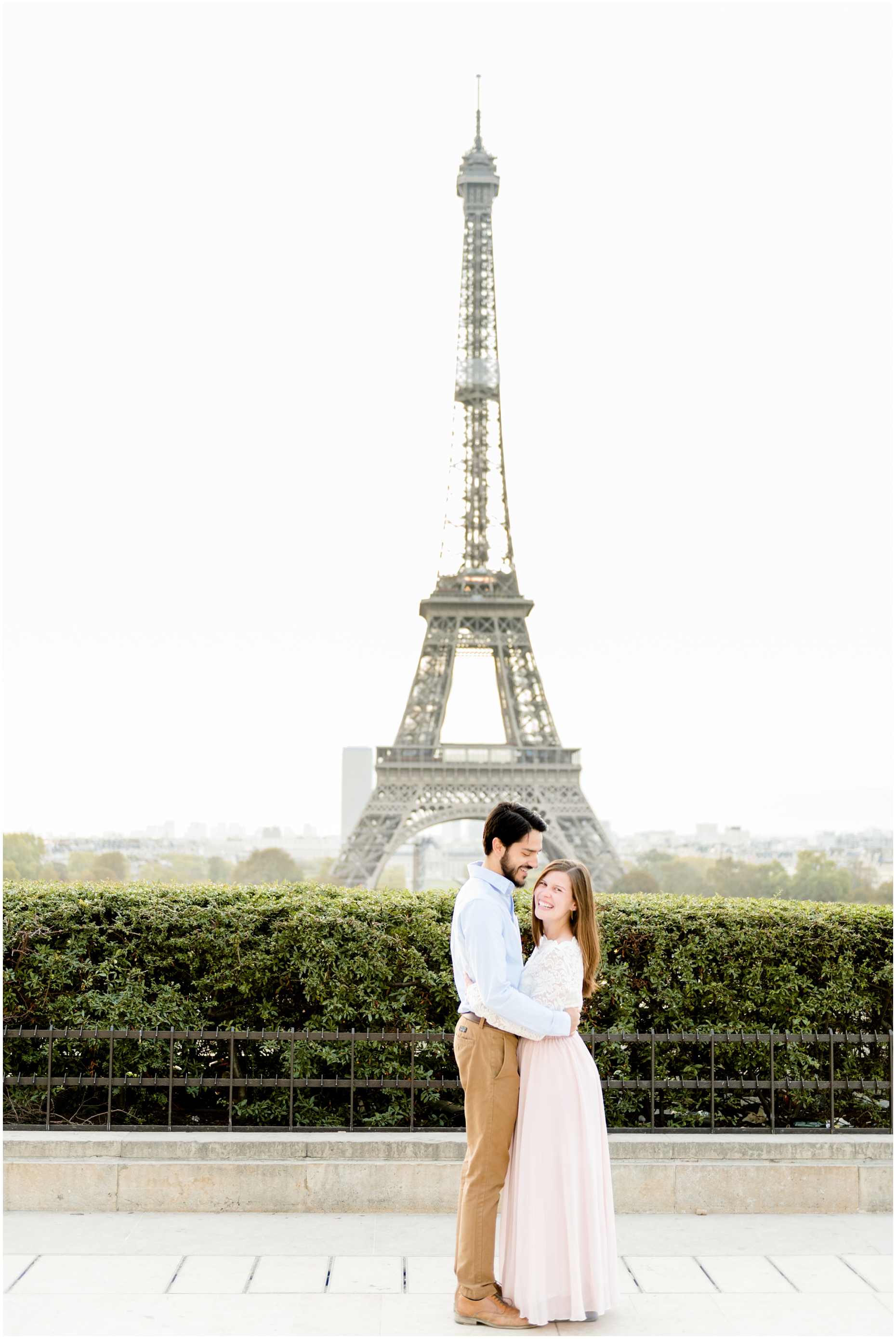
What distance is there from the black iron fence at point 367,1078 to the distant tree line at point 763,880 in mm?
29502

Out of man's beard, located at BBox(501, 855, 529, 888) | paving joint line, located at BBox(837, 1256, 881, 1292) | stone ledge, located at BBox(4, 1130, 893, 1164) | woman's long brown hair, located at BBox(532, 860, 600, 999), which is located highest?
man's beard, located at BBox(501, 855, 529, 888)

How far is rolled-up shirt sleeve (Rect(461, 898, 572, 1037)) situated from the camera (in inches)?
164

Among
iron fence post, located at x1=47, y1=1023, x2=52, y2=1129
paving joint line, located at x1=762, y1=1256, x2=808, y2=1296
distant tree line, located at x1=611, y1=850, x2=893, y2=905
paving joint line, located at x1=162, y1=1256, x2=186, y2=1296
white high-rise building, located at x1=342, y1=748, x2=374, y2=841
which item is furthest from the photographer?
white high-rise building, located at x1=342, y1=748, x2=374, y2=841

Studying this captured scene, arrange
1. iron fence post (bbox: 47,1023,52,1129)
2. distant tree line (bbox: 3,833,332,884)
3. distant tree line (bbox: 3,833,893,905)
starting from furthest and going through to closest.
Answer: distant tree line (bbox: 3,833,893,905) → distant tree line (bbox: 3,833,332,884) → iron fence post (bbox: 47,1023,52,1129)

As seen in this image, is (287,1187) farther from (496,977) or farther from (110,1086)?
(496,977)

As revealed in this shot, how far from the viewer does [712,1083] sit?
5.82 meters

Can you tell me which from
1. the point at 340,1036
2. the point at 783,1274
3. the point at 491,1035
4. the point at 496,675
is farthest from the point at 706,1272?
the point at 496,675

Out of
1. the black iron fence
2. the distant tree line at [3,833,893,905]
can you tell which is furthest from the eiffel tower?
the black iron fence

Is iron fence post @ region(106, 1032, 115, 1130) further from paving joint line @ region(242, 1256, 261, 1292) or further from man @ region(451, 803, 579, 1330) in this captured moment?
man @ region(451, 803, 579, 1330)

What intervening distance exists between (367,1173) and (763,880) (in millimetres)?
39924

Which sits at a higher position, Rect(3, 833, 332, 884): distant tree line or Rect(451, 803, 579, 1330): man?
Rect(451, 803, 579, 1330): man

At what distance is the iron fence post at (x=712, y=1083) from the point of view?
5742 millimetres

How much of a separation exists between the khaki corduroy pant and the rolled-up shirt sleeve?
0.19 meters

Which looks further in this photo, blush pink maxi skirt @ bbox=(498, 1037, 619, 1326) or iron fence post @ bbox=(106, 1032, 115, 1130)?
iron fence post @ bbox=(106, 1032, 115, 1130)
